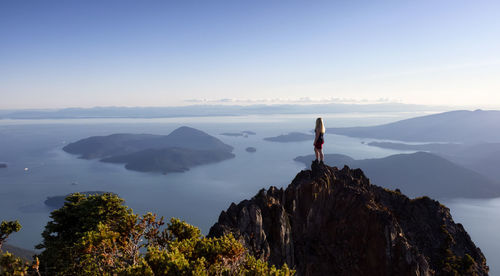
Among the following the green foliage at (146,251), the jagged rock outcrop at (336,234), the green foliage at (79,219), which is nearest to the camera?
the green foliage at (146,251)

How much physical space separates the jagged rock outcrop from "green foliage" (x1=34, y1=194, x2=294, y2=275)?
11.8m

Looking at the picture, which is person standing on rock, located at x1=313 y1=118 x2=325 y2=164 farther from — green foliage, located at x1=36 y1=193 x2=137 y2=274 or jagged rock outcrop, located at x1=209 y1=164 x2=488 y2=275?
green foliage, located at x1=36 y1=193 x2=137 y2=274

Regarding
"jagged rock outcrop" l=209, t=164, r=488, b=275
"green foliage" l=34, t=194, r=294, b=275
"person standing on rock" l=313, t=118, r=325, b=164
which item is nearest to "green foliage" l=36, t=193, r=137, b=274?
"green foliage" l=34, t=194, r=294, b=275

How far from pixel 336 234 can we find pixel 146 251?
2484 cm

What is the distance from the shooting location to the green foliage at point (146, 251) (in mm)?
10750

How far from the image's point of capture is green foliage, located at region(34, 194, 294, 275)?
10.8m

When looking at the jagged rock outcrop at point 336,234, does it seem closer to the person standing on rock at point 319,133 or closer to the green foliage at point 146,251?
the person standing on rock at point 319,133

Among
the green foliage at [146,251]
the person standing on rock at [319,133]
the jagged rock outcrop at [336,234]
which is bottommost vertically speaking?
the jagged rock outcrop at [336,234]

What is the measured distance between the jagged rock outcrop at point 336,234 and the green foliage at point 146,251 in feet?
38.7

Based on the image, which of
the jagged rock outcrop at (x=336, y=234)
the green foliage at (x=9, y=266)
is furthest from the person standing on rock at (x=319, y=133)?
the green foliage at (x=9, y=266)

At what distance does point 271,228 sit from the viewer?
98.5ft

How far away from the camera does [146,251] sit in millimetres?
19297

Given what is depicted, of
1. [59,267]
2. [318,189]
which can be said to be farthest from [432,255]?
[59,267]

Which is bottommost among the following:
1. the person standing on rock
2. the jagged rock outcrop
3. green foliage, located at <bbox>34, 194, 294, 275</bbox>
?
the jagged rock outcrop
